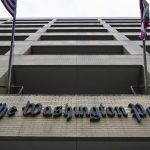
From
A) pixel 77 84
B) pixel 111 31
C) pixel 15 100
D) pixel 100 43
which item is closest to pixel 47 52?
pixel 100 43

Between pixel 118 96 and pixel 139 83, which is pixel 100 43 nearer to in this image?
pixel 139 83

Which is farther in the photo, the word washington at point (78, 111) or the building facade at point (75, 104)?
the word washington at point (78, 111)

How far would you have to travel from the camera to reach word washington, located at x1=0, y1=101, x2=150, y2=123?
11.2 metres

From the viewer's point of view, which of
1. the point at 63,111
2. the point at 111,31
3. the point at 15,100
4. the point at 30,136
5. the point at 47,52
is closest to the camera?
the point at 30,136

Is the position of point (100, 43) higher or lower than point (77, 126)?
higher

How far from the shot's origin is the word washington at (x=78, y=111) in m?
11.2

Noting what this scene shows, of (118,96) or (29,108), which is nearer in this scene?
(29,108)

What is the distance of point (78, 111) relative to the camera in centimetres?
1142

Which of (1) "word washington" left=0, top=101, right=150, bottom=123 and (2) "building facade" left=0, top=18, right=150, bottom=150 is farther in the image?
(1) "word washington" left=0, top=101, right=150, bottom=123

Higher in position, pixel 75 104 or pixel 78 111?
pixel 75 104

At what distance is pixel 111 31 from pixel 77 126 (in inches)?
694

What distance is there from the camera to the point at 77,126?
10594 mm

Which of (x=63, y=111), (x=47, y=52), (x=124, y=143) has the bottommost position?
(x=124, y=143)

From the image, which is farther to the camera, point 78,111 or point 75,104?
point 75,104
